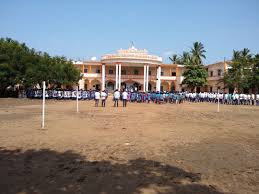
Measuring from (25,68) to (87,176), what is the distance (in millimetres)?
33540

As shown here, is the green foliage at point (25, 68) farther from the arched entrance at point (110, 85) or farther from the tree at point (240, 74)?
the tree at point (240, 74)

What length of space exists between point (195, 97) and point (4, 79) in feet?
74.4

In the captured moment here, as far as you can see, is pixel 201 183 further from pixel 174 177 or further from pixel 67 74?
pixel 67 74

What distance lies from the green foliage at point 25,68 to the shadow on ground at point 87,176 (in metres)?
29.7

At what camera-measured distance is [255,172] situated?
690cm

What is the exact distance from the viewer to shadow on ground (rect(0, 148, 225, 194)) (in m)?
5.66

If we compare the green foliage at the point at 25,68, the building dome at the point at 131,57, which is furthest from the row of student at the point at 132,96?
the building dome at the point at 131,57

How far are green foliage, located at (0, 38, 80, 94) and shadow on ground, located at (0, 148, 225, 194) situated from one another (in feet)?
97.3

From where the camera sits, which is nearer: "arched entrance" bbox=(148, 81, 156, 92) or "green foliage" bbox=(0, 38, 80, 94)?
"green foliage" bbox=(0, 38, 80, 94)

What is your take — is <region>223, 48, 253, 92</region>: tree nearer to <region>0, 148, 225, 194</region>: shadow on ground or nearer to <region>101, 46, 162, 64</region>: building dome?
<region>101, 46, 162, 64</region>: building dome

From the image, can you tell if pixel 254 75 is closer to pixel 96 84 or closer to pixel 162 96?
pixel 162 96

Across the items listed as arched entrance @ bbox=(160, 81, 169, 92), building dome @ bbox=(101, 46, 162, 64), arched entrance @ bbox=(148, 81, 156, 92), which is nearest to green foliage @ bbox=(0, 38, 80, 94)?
building dome @ bbox=(101, 46, 162, 64)

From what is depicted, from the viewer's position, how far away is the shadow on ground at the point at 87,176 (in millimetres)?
5660

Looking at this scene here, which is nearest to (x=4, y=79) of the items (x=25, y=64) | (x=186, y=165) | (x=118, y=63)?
(x=25, y=64)
